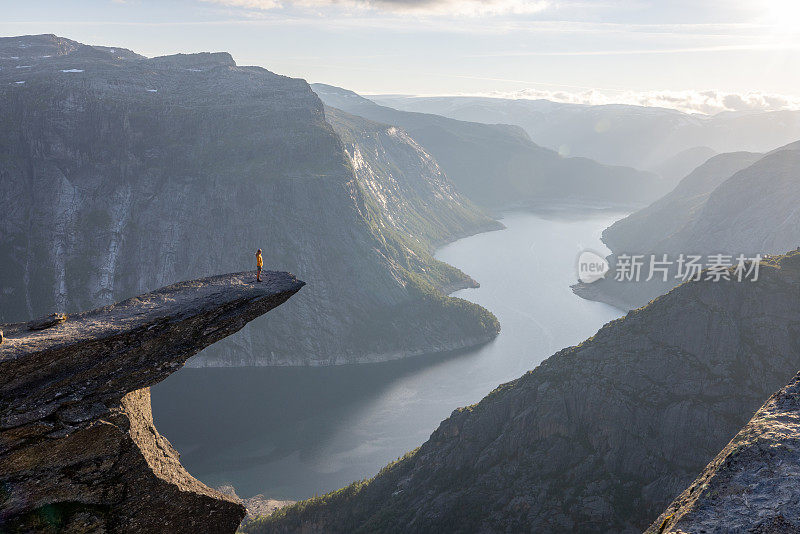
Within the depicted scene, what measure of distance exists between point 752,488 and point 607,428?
53.4m

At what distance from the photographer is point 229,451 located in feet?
422

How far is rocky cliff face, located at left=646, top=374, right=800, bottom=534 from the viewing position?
18750mm

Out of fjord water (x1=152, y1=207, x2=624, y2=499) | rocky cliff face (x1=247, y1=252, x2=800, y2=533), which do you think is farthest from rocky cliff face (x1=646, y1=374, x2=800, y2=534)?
fjord water (x1=152, y1=207, x2=624, y2=499)

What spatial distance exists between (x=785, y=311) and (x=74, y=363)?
8096 centimetres

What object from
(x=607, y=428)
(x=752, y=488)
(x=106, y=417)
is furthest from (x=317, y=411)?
(x=752, y=488)

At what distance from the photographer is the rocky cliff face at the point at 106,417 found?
73.4ft

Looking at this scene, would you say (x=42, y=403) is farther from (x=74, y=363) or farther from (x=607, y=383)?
(x=607, y=383)

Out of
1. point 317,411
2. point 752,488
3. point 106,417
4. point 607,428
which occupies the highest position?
point 752,488

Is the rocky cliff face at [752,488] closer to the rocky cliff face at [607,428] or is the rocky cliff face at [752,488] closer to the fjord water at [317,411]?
the rocky cliff face at [607,428]

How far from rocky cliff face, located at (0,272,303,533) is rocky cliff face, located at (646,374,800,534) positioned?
20830 millimetres

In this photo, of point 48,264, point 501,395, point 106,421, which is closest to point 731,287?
point 501,395

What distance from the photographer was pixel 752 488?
20.3 metres

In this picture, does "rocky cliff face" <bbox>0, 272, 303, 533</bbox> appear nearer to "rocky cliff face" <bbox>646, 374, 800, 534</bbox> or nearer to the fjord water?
"rocky cliff face" <bbox>646, 374, 800, 534</bbox>

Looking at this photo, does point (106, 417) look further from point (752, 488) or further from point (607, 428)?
point (607, 428)
